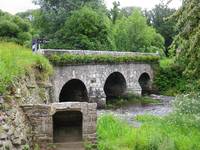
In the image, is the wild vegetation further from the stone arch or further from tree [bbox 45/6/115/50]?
the stone arch

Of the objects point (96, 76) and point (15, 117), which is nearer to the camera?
point (15, 117)

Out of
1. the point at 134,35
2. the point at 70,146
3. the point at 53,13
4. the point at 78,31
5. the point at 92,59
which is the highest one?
the point at 53,13

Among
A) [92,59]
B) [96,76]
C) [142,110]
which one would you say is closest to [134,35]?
[96,76]

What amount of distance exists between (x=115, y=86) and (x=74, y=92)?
5739 millimetres

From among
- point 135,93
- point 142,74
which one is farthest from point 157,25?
point 135,93

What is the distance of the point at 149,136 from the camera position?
14.3m

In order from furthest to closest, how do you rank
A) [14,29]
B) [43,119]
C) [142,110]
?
[14,29] → [142,110] → [43,119]

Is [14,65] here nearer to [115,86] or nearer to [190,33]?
[190,33]

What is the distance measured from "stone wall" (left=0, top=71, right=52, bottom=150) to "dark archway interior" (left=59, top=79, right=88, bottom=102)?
15306 mm

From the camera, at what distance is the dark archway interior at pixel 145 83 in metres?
37.3

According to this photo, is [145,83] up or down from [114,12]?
down

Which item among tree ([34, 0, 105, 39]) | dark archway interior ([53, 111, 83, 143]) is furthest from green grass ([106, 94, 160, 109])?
dark archway interior ([53, 111, 83, 143])

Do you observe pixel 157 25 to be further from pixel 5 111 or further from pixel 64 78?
pixel 5 111

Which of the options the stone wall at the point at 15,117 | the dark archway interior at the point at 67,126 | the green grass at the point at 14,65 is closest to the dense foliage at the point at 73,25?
the green grass at the point at 14,65
